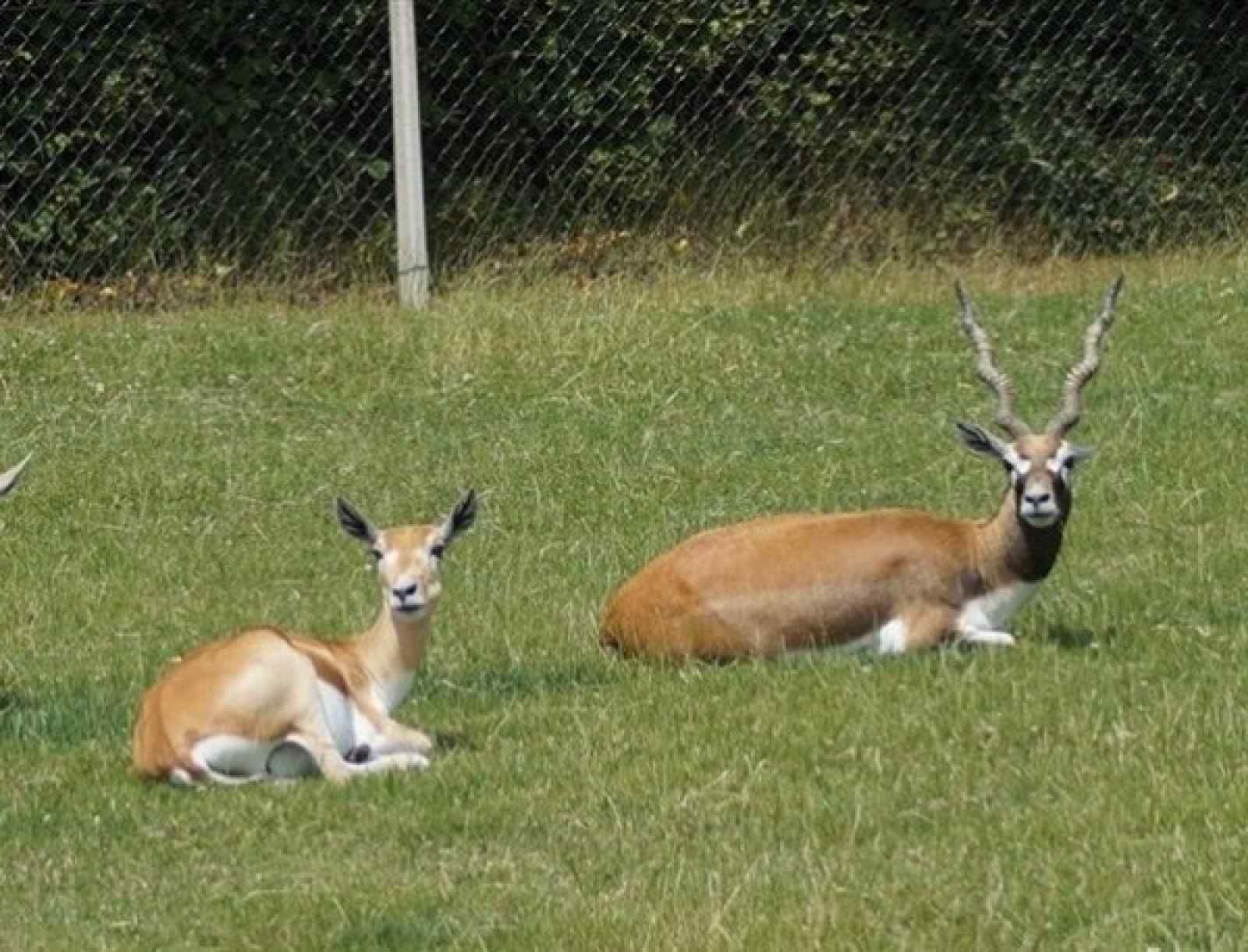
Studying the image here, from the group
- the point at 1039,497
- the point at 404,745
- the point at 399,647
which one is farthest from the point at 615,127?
the point at 404,745

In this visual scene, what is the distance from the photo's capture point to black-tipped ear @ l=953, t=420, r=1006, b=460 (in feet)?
31.7

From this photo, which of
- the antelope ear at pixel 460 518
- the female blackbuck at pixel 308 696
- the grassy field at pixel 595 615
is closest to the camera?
the grassy field at pixel 595 615

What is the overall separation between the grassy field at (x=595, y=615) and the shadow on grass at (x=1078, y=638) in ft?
0.08

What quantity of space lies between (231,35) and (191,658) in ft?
26.6

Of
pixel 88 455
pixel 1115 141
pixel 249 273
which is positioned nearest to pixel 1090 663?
pixel 88 455

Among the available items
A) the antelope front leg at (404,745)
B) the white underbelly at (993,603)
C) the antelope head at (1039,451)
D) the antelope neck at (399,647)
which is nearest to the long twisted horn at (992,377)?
the antelope head at (1039,451)

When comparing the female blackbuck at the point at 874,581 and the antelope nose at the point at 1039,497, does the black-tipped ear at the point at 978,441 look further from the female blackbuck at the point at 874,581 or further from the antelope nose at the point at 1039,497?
the antelope nose at the point at 1039,497

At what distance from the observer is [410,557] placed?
8.54 meters

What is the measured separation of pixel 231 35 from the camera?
631 inches

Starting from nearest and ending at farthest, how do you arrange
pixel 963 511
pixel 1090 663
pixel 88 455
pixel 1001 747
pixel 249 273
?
pixel 1001 747
pixel 1090 663
pixel 963 511
pixel 88 455
pixel 249 273

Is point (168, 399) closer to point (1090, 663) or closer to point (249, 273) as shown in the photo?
point (249, 273)

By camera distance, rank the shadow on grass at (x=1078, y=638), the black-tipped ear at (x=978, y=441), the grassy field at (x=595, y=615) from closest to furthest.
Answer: the grassy field at (x=595, y=615), the shadow on grass at (x=1078, y=638), the black-tipped ear at (x=978, y=441)

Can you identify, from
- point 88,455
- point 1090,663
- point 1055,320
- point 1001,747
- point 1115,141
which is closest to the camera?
point 1001,747

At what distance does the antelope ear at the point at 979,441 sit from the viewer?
9656mm
